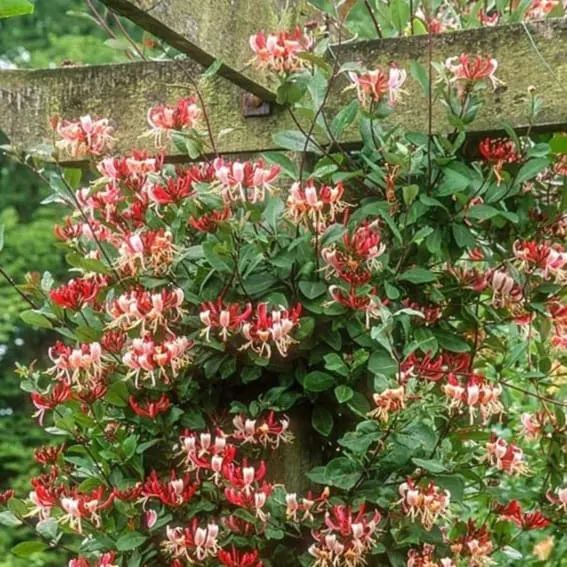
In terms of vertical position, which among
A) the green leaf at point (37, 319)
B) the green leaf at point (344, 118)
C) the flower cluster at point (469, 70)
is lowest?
the green leaf at point (37, 319)

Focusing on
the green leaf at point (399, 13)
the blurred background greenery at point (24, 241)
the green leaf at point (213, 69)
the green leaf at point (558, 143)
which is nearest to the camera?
the green leaf at point (213, 69)

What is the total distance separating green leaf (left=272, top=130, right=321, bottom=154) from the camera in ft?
4.79

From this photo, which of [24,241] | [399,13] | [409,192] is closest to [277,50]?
[409,192]

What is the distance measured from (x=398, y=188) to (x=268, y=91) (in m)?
0.24

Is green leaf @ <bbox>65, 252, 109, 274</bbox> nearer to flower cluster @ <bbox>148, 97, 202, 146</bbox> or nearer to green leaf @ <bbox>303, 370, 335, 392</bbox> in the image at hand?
flower cluster @ <bbox>148, 97, 202, 146</bbox>

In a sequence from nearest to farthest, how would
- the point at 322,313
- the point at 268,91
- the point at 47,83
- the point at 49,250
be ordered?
1. the point at 322,313
2. the point at 268,91
3. the point at 47,83
4. the point at 49,250

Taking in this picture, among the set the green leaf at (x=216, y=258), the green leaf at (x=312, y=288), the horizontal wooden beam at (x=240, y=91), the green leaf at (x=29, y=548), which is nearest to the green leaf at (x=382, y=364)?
the green leaf at (x=312, y=288)

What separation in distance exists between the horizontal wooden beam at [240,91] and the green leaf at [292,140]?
0.39ft

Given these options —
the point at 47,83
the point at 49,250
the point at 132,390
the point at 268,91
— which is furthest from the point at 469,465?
the point at 49,250

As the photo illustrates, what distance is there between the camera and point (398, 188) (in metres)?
1.51

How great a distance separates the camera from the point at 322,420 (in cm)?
155

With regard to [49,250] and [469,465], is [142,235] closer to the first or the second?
[469,465]

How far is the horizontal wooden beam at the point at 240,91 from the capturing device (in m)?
1.51

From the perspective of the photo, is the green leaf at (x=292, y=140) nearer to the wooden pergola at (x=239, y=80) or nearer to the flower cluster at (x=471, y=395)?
the wooden pergola at (x=239, y=80)
